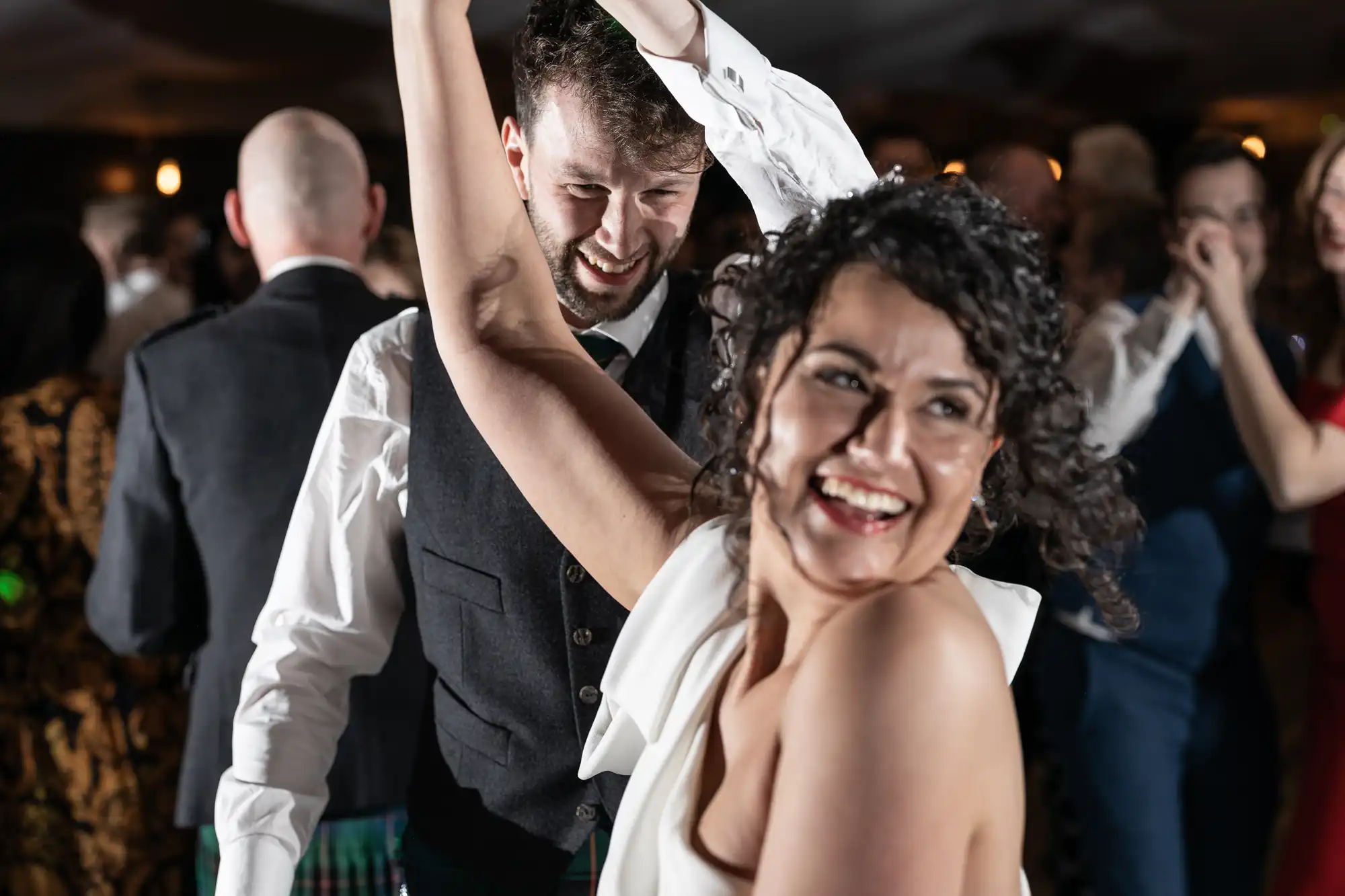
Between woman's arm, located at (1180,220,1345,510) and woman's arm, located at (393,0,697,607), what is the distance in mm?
1686

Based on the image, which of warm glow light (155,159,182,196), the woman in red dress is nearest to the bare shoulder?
the woman in red dress

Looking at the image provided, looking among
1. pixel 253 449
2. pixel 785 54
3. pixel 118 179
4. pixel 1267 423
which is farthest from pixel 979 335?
pixel 118 179

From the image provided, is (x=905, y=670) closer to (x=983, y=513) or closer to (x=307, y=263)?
(x=983, y=513)

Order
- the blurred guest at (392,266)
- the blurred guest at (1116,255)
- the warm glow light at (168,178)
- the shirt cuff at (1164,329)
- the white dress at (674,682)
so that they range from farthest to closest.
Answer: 1. the warm glow light at (168,178)
2. the blurred guest at (392,266)
3. the blurred guest at (1116,255)
4. the shirt cuff at (1164,329)
5. the white dress at (674,682)

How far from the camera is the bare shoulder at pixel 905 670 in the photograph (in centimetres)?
65

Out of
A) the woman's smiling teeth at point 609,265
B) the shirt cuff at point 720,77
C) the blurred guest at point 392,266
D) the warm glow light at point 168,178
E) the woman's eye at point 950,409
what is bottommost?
the woman's eye at point 950,409

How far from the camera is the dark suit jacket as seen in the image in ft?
6.25

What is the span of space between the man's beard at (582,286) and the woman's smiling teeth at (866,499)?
0.66 m

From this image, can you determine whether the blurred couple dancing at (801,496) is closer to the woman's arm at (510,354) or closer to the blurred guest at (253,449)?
the woman's arm at (510,354)

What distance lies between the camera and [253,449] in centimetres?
193

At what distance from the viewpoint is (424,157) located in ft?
2.93

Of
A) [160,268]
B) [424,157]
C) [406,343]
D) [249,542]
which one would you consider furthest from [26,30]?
[424,157]

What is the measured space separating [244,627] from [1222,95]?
4897mm

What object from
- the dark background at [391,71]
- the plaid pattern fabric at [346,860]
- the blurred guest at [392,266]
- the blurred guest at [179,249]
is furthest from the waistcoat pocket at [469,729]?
the dark background at [391,71]
